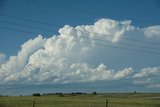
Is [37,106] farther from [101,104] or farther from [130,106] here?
[130,106]

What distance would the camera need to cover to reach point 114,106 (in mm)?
38375

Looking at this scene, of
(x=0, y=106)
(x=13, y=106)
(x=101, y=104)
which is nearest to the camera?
(x=101, y=104)

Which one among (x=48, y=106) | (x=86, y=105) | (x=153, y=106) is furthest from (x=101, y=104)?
(x=48, y=106)

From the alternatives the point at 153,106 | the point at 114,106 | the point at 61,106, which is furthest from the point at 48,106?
the point at 153,106

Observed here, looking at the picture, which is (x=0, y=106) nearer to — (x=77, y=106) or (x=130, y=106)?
(x=77, y=106)

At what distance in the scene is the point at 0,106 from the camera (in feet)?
119

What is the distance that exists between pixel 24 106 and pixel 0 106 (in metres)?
A: 6.54

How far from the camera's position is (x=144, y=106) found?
4472 cm

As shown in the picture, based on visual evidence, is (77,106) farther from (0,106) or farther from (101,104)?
(0,106)

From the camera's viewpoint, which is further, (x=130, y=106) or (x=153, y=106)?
(x=130, y=106)

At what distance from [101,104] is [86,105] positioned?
3.48 meters

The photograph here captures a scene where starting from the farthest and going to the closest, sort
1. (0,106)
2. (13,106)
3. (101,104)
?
(13,106)
(0,106)
(101,104)

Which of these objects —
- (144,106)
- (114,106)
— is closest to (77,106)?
(114,106)

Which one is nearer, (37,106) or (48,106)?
(37,106)
